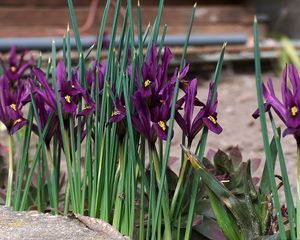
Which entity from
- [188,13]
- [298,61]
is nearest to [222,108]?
[298,61]

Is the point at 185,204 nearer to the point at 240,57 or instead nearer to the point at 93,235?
the point at 93,235

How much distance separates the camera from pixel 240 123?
438 cm

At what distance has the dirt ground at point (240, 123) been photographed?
3.64 metres

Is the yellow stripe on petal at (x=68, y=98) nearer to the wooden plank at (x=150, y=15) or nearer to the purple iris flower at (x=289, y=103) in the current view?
the purple iris flower at (x=289, y=103)

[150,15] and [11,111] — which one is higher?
[11,111]

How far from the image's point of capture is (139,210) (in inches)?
79.1

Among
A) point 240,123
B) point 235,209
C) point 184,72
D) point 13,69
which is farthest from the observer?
point 240,123

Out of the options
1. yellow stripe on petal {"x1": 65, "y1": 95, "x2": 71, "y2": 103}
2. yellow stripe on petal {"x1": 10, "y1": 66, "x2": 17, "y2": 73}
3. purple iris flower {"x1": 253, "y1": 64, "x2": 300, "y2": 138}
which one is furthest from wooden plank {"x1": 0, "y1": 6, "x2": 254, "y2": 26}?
purple iris flower {"x1": 253, "y1": 64, "x2": 300, "y2": 138}

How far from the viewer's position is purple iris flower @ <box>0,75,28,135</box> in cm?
203

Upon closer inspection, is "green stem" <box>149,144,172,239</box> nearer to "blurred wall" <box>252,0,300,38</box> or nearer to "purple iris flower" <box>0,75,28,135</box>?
"purple iris flower" <box>0,75,28,135</box>

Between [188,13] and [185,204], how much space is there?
4.30 meters

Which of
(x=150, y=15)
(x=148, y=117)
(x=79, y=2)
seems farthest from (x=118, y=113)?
(x=150, y=15)

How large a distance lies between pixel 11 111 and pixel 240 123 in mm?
2490

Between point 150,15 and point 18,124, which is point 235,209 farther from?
point 150,15
